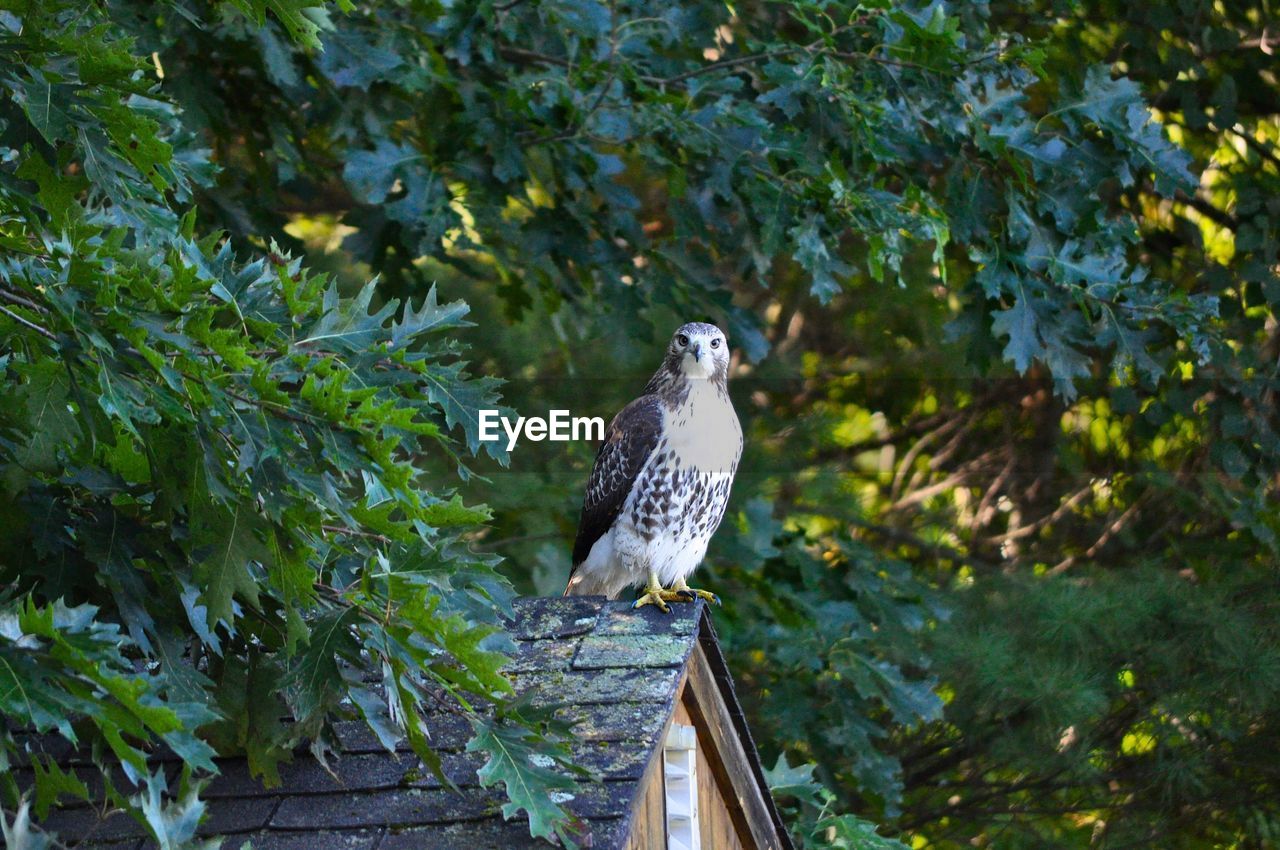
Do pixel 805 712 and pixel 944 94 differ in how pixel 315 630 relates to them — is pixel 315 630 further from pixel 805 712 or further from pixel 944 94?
pixel 805 712

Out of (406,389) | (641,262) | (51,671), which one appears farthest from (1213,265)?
(51,671)

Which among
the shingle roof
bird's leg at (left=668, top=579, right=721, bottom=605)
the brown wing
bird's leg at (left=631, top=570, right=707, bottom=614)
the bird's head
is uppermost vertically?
the bird's head

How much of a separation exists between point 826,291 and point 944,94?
71 centimetres

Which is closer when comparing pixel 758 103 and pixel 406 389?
pixel 406 389

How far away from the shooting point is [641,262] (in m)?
8.49

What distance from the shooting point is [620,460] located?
4.96 m

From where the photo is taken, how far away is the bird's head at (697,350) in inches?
194

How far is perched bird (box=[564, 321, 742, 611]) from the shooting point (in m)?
4.91

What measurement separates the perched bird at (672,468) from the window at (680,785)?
1.09 m

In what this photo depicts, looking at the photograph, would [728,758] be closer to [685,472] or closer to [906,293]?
[685,472]

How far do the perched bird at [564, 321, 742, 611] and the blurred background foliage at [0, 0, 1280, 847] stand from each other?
0.47 m
